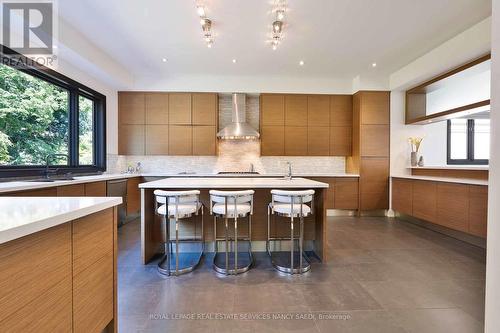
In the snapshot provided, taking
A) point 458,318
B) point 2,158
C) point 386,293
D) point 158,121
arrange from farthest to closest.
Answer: point 158,121, point 2,158, point 386,293, point 458,318

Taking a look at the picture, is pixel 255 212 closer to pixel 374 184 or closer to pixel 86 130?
pixel 374 184

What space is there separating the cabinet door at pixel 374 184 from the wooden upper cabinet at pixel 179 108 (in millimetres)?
3984

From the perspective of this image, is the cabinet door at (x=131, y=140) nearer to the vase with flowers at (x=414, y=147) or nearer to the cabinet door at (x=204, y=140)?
the cabinet door at (x=204, y=140)

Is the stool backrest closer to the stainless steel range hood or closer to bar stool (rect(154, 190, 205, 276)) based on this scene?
bar stool (rect(154, 190, 205, 276))

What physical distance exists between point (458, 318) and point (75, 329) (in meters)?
2.48

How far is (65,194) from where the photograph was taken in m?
2.72

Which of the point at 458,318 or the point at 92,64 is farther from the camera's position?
the point at 92,64

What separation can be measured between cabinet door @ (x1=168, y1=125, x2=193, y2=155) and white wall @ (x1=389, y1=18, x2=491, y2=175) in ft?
14.6

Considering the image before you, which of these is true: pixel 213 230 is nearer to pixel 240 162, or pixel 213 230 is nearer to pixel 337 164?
pixel 240 162

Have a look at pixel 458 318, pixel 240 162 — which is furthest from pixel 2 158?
pixel 458 318

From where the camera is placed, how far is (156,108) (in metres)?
4.99

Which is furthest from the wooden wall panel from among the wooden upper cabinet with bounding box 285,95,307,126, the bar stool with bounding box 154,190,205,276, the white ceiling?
the bar stool with bounding box 154,190,205,276

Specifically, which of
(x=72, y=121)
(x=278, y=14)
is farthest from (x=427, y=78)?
(x=72, y=121)

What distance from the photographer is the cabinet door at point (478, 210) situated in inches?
112
